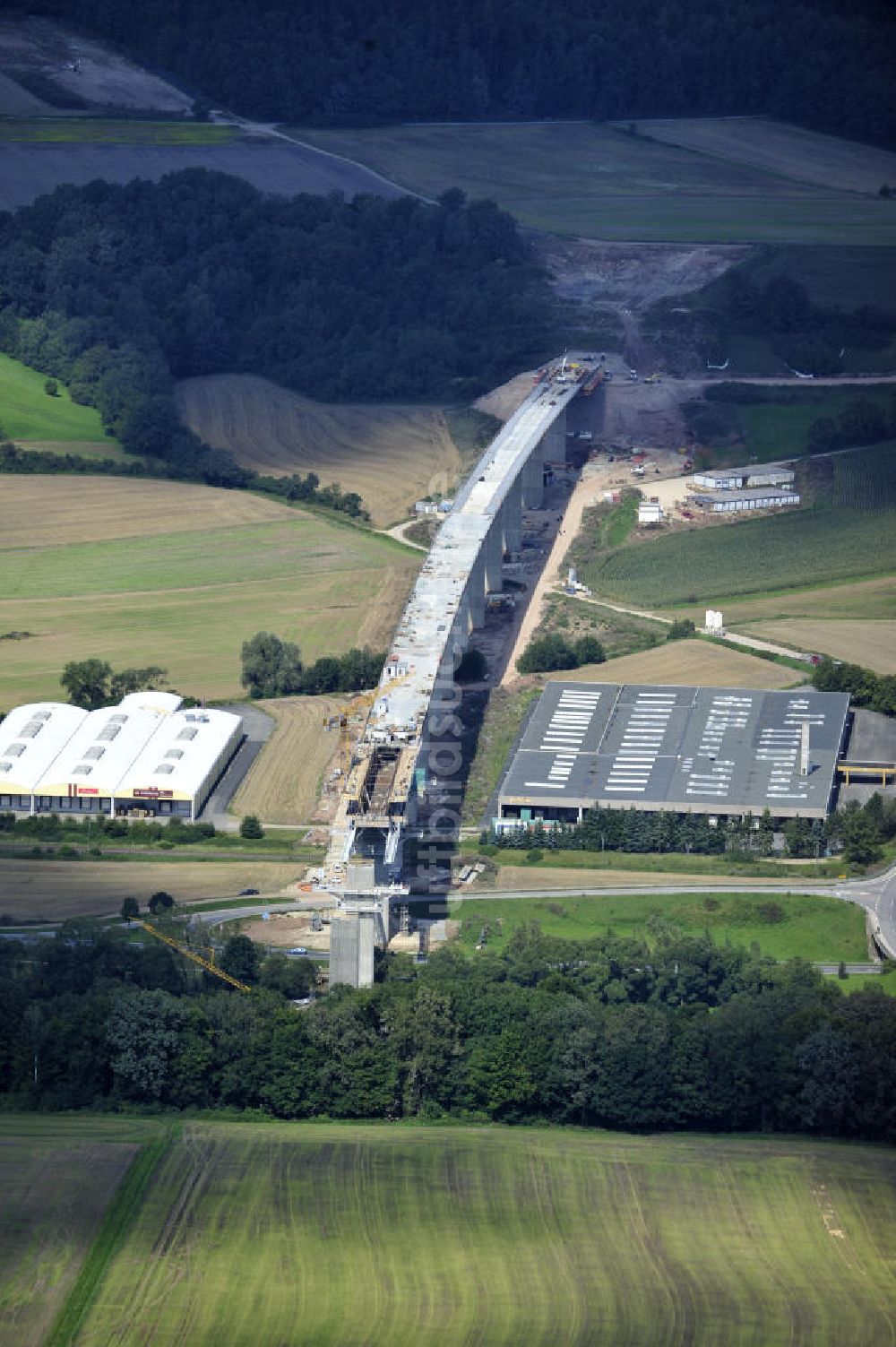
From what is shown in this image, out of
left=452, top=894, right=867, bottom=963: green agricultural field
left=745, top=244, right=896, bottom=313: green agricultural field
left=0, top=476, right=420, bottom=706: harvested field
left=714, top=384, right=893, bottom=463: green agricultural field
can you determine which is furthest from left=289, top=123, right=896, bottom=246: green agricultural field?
left=452, top=894, right=867, bottom=963: green agricultural field

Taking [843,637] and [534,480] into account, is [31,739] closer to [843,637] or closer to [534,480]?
[843,637]

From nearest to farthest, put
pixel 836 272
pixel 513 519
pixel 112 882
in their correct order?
pixel 112 882, pixel 513 519, pixel 836 272

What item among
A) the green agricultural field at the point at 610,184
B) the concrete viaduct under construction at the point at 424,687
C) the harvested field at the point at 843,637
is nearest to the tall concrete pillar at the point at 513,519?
the concrete viaduct under construction at the point at 424,687

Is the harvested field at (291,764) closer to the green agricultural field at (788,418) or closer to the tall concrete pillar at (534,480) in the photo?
the tall concrete pillar at (534,480)

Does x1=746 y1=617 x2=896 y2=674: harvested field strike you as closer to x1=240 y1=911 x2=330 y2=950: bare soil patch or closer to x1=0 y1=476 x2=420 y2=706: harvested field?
x1=0 y1=476 x2=420 y2=706: harvested field

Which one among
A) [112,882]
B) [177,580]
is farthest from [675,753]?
[177,580]

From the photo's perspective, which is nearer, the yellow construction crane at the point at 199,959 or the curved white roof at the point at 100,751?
the yellow construction crane at the point at 199,959
